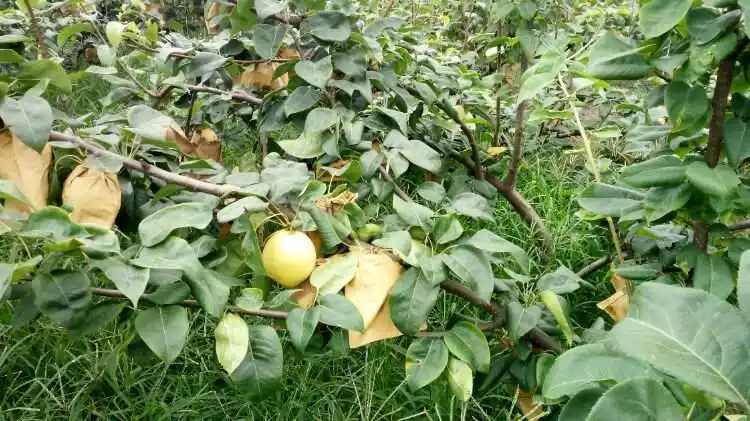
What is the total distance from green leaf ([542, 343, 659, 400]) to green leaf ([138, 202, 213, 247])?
50cm

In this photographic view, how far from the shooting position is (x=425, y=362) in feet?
3.38

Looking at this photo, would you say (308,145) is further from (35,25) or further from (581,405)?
(581,405)

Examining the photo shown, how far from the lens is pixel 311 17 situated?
1.27 m

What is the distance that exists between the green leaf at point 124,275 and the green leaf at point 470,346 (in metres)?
0.50

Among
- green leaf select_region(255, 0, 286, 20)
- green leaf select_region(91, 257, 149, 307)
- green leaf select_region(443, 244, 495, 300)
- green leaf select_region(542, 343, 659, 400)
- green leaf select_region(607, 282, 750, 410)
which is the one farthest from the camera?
green leaf select_region(255, 0, 286, 20)

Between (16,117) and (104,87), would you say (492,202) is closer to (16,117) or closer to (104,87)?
(16,117)

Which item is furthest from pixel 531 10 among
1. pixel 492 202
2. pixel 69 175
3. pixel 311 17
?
pixel 69 175

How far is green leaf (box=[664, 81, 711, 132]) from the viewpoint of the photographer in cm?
88

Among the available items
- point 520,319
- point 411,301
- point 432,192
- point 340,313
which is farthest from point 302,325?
point 432,192

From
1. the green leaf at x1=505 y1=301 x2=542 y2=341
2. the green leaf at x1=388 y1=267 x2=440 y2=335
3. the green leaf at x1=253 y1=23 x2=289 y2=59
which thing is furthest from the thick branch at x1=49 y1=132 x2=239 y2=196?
the green leaf at x1=505 y1=301 x2=542 y2=341

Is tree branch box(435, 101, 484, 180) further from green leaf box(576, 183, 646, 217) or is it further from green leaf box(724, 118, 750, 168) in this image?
green leaf box(724, 118, 750, 168)

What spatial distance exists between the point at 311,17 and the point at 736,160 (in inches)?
Answer: 31.7

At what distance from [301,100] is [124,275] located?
2.14 feet

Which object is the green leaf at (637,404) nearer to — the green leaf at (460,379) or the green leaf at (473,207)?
the green leaf at (460,379)
